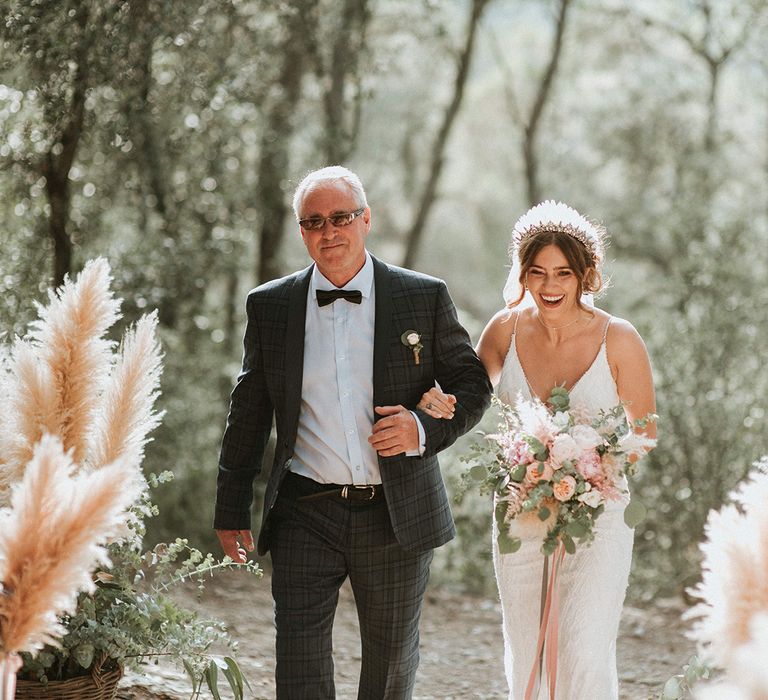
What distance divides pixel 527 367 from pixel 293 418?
1028 millimetres

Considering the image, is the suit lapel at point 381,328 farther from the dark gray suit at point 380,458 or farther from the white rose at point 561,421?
the white rose at point 561,421

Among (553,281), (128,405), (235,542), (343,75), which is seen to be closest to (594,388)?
(553,281)

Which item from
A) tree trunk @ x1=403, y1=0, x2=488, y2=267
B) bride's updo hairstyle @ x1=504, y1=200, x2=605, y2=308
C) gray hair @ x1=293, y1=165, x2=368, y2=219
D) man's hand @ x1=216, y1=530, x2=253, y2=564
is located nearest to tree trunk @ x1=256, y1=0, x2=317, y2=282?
tree trunk @ x1=403, y1=0, x2=488, y2=267

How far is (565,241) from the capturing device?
420 centimetres

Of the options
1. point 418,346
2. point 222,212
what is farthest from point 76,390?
point 222,212

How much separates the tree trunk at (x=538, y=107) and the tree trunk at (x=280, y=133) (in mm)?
5333

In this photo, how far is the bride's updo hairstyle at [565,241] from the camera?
13.8 ft

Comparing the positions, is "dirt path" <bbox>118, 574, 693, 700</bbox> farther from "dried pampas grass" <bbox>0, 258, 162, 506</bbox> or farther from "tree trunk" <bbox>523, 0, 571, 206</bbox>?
"tree trunk" <bbox>523, 0, 571, 206</bbox>

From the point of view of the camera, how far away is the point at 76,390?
134 inches

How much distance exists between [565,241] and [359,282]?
2.68 ft

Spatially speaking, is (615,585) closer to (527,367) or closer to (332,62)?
(527,367)

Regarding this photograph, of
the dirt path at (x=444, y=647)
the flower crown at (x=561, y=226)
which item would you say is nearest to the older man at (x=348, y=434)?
the flower crown at (x=561, y=226)

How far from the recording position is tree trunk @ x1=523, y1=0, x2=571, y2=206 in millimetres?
14500

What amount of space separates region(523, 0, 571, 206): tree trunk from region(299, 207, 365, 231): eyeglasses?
442 inches
